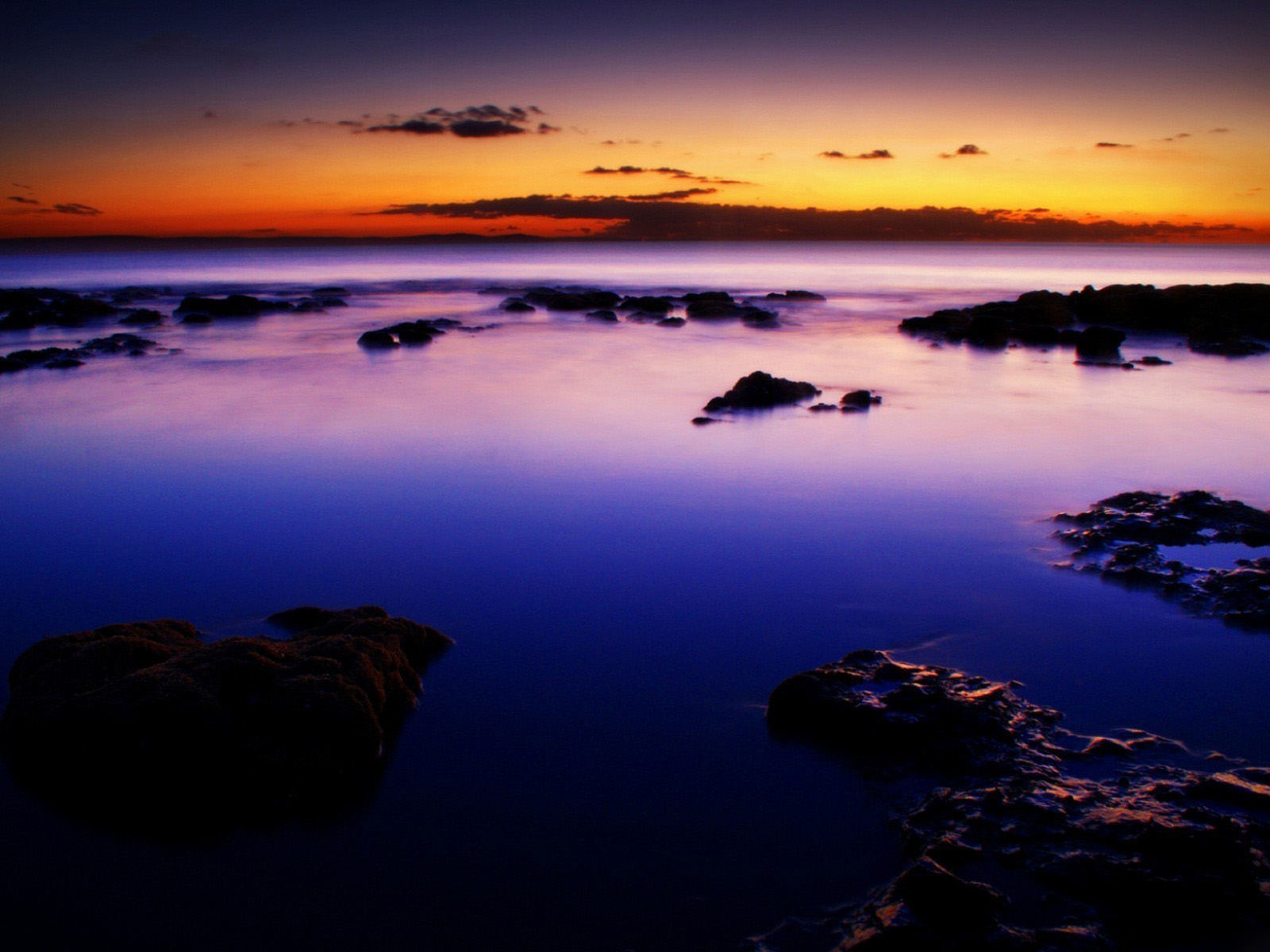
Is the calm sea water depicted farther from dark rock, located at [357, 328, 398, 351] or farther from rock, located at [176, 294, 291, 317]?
rock, located at [176, 294, 291, 317]

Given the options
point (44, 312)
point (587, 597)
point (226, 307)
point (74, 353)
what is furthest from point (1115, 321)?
point (44, 312)

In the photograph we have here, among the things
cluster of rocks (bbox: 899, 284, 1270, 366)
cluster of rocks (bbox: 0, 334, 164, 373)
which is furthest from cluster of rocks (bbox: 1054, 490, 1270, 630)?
cluster of rocks (bbox: 0, 334, 164, 373)

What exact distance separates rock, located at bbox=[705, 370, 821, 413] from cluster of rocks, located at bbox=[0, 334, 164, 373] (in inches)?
553

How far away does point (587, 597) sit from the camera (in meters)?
6.06

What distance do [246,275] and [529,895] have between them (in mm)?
69072

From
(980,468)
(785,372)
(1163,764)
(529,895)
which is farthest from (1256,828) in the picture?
(785,372)

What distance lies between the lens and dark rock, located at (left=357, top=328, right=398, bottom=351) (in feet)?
70.0

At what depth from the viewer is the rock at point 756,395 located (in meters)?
12.5

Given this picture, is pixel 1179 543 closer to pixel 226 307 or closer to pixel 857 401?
pixel 857 401

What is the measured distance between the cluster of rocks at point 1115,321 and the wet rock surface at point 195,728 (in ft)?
62.8

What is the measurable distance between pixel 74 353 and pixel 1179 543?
827 inches

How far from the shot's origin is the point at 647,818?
362 centimetres

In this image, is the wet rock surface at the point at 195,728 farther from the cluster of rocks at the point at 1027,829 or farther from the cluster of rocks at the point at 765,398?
the cluster of rocks at the point at 765,398

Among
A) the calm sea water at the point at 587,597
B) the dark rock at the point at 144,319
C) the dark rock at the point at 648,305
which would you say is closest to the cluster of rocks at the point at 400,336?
the calm sea water at the point at 587,597
